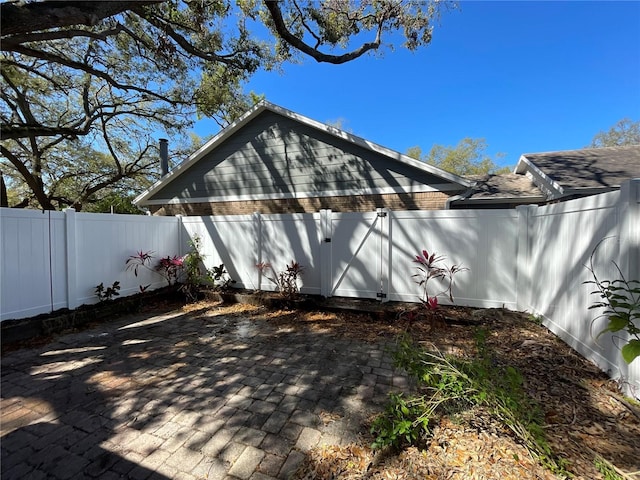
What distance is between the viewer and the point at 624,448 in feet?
6.25

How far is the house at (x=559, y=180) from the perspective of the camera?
272 inches

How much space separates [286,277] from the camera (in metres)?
6.16

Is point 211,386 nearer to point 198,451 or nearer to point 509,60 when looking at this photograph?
point 198,451

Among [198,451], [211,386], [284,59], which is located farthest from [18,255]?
[284,59]

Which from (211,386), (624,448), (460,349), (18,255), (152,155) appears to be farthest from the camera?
(152,155)

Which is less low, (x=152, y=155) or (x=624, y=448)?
(x=152, y=155)

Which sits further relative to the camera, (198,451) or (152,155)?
(152,155)

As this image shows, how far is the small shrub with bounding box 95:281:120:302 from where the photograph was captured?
5.42 m

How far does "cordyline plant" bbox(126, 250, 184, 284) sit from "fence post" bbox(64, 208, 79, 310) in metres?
1.06

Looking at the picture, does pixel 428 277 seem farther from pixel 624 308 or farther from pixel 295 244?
pixel 295 244

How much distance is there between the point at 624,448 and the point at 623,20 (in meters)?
8.88

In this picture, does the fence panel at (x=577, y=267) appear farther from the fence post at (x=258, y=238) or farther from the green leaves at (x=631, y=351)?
the fence post at (x=258, y=238)

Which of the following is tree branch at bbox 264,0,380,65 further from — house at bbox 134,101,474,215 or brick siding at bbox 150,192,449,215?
brick siding at bbox 150,192,449,215

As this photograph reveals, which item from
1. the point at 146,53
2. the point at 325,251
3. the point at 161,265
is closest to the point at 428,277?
the point at 325,251
